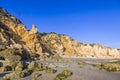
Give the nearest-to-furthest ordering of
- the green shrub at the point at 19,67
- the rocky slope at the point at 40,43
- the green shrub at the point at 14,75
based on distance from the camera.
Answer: the green shrub at the point at 14,75, the green shrub at the point at 19,67, the rocky slope at the point at 40,43

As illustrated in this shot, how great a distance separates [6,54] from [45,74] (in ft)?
43.7

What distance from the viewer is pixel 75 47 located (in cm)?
9962

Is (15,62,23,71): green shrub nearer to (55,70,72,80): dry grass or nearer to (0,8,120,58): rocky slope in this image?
(55,70,72,80): dry grass

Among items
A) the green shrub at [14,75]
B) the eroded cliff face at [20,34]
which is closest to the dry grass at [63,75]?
the green shrub at [14,75]

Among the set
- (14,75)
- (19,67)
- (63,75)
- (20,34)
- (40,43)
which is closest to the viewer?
(14,75)

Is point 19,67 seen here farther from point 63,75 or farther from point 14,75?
point 63,75

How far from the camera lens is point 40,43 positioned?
71688 mm

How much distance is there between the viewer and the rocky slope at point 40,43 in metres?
56.0

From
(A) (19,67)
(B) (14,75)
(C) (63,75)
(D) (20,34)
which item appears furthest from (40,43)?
(B) (14,75)

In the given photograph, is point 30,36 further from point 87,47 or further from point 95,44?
point 95,44

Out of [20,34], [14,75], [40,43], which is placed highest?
[20,34]

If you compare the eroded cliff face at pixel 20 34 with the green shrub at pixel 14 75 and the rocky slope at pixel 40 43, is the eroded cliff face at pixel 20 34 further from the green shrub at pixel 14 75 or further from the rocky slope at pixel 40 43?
the green shrub at pixel 14 75

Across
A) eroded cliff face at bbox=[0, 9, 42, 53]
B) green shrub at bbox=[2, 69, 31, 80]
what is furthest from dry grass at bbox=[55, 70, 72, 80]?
eroded cliff face at bbox=[0, 9, 42, 53]

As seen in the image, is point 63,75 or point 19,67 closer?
point 63,75
